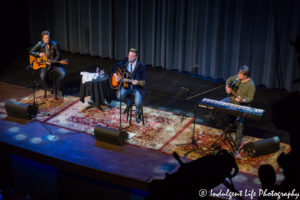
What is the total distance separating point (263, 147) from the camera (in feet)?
18.0

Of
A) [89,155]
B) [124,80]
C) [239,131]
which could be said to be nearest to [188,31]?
[124,80]

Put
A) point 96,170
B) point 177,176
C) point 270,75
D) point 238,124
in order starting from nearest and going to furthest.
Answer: point 177,176, point 96,170, point 238,124, point 270,75

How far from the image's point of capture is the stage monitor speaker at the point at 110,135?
19.0 feet

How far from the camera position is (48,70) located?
7.54 meters

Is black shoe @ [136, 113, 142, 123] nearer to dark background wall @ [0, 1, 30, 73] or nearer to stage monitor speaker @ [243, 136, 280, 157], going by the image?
stage monitor speaker @ [243, 136, 280, 157]

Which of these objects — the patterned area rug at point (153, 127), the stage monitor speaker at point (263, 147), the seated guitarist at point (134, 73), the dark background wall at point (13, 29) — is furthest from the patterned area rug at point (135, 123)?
the dark background wall at point (13, 29)

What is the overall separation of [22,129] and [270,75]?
4960mm

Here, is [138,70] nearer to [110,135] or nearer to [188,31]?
[110,135]

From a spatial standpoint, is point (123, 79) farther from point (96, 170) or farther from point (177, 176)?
point (177, 176)

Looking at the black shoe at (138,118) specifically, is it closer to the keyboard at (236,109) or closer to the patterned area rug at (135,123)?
the patterned area rug at (135,123)

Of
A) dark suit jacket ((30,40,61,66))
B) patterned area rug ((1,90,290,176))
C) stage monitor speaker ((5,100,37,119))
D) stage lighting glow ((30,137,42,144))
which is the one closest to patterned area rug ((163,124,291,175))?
patterned area rug ((1,90,290,176))

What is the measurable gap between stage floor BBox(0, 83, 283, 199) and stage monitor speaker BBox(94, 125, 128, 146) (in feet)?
0.25

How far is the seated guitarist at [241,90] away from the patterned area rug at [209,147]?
31 cm

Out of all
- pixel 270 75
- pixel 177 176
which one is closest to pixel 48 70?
A: pixel 270 75
